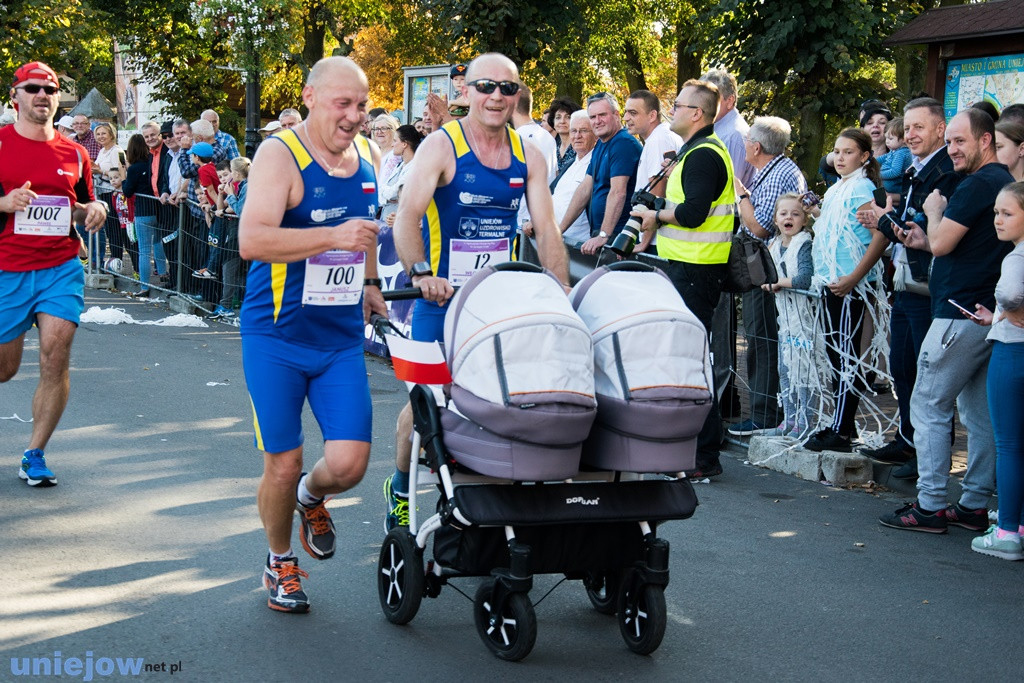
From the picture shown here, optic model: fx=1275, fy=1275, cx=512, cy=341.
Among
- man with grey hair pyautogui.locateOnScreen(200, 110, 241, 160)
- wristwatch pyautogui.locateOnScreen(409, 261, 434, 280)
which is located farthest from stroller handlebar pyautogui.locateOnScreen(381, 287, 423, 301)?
man with grey hair pyautogui.locateOnScreen(200, 110, 241, 160)

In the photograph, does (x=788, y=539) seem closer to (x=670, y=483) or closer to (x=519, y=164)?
(x=670, y=483)

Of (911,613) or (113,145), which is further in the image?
(113,145)

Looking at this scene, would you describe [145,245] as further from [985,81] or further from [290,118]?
[985,81]

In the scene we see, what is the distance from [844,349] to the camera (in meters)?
8.08

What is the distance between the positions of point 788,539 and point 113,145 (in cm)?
1438

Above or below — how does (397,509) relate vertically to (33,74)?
below

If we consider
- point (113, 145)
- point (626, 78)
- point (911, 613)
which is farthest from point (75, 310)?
point (626, 78)

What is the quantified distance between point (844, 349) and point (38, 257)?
4.87 m

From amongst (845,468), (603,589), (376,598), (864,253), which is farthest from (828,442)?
(376,598)

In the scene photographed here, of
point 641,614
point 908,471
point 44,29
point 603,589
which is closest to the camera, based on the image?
point 641,614

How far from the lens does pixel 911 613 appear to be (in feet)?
17.8

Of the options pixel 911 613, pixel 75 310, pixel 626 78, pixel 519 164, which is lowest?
pixel 911 613

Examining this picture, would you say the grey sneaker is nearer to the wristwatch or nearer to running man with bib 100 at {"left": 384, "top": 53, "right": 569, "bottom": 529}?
running man with bib 100 at {"left": 384, "top": 53, "right": 569, "bottom": 529}

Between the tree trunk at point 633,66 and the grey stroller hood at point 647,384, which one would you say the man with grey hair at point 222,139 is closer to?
the grey stroller hood at point 647,384
